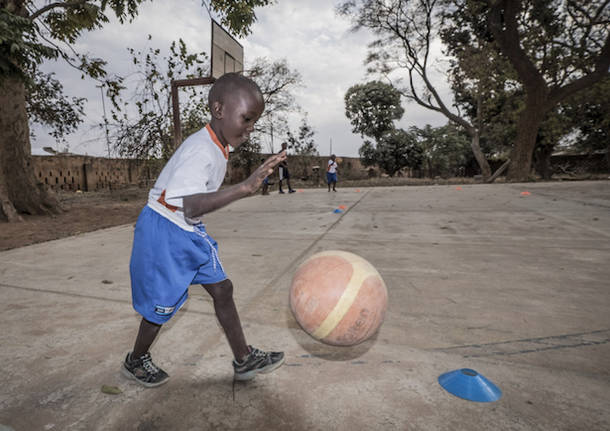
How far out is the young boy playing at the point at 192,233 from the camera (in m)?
1.69

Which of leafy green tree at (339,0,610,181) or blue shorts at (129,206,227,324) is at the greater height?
leafy green tree at (339,0,610,181)

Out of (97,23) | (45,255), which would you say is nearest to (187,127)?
(97,23)

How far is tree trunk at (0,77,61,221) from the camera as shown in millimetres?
8203

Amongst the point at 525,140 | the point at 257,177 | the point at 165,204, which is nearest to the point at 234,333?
the point at 165,204

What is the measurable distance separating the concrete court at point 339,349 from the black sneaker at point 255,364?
5 cm

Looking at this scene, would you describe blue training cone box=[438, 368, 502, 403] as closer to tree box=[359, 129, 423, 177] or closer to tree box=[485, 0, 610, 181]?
tree box=[485, 0, 610, 181]

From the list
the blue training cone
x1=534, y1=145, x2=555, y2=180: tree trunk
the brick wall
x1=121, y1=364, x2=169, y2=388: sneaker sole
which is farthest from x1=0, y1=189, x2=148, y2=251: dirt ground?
x1=534, y1=145, x2=555, y2=180: tree trunk

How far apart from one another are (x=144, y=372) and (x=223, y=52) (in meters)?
8.19

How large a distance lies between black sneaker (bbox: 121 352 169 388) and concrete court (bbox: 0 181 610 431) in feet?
0.15

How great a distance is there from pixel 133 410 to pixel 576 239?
5674mm

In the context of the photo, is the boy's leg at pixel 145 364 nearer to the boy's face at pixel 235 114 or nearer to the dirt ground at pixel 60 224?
the boy's face at pixel 235 114

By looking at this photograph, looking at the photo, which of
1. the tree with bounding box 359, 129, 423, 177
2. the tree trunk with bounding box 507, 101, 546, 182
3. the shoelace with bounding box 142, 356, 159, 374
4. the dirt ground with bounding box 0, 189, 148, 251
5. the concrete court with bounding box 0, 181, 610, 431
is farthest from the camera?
the tree with bounding box 359, 129, 423, 177

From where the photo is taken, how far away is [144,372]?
1.91 metres

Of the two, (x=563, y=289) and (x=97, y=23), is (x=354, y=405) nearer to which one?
(x=563, y=289)
